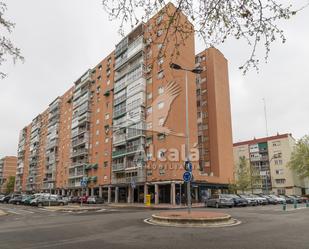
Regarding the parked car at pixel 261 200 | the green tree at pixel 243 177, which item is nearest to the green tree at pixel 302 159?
the green tree at pixel 243 177

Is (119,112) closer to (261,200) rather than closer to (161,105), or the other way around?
(161,105)

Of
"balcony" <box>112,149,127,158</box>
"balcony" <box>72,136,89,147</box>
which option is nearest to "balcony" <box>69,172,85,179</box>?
"balcony" <box>72,136,89,147</box>

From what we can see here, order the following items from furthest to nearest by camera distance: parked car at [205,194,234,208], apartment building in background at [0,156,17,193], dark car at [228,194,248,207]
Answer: apartment building in background at [0,156,17,193] → dark car at [228,194,248,207] → parked car at [205,194,234,208]

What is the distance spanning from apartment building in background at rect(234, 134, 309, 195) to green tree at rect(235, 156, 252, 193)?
12417 mm

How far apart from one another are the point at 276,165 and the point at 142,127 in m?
44.4

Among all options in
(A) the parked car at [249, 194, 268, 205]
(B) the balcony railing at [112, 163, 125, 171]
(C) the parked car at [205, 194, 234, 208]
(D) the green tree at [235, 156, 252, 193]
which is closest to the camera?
(C) the parked car at [205, 194, 234, 208]

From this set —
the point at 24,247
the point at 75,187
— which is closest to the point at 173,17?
the point at 24,247

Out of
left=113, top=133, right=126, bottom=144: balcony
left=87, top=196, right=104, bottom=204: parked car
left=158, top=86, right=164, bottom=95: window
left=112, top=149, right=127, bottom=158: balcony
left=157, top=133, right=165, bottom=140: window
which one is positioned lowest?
left=87, top=196, right=104, bottom=204: parked car

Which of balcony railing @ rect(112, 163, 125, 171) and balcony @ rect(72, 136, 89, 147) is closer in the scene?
balcony railing @ rect(112, 163, 125, 171)

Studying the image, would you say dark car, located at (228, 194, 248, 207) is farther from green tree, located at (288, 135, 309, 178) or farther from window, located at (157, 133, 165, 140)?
green tree, located at (288, 135, 309, 178)

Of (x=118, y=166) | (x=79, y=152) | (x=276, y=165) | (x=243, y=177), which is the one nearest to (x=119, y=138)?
(x=118, y=166)

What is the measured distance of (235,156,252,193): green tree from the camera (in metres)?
55.2

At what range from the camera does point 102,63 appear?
213 feet

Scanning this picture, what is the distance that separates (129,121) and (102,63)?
68.2 ft
